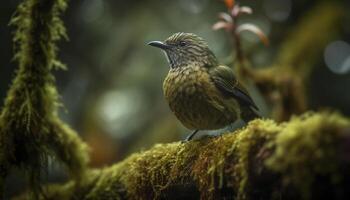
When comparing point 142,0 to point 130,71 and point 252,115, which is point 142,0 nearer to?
point 130,71

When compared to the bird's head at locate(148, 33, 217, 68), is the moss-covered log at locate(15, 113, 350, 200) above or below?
below

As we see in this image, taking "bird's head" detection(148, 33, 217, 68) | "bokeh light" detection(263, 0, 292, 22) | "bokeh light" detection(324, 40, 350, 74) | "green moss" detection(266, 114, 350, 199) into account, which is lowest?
"green moss" detection(266, 114, 350, 199)

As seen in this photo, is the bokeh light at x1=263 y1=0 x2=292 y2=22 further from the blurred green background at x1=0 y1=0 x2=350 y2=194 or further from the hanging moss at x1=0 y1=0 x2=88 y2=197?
the hanging moss at x1=0 y1=0 x2=88 y2=197

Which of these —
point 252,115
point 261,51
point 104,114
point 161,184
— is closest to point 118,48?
point 104,114

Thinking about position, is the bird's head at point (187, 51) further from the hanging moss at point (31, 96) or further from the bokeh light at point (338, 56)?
the bokeh light at point (338, 56)

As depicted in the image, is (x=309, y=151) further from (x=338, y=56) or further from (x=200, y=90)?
(x=338, y=56)

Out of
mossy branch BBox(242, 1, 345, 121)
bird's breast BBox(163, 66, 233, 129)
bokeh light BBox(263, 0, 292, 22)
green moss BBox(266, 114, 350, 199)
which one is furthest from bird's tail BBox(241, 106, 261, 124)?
bokeh light BBox(263, 0, 292, 22)

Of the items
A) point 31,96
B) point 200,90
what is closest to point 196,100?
point 200,90
